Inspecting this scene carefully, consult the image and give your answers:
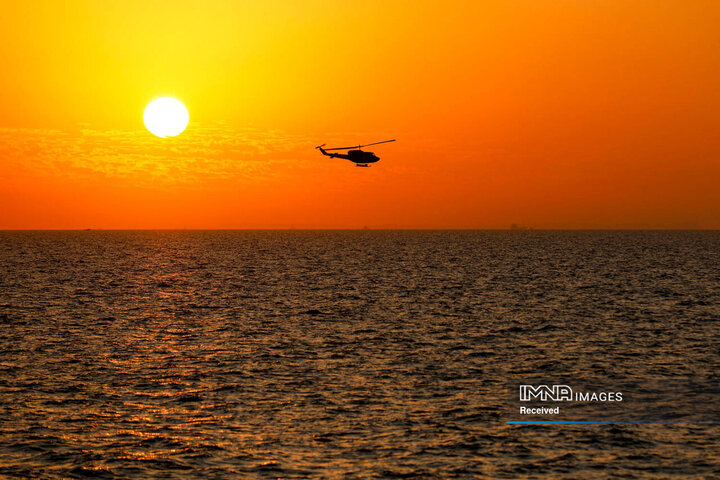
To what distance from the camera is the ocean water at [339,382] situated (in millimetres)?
26828

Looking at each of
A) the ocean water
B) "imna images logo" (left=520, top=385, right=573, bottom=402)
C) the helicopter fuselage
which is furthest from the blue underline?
the helicopter fuselage

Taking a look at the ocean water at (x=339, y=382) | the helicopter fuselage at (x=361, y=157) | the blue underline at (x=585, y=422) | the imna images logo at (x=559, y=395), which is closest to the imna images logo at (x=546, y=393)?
the imna images logo at (x=559, y=395)

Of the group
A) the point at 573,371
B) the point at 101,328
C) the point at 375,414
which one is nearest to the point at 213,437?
the point at 375,414

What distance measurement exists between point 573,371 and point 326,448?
1905cm

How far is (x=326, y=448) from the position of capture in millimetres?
28109

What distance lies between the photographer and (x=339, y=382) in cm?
3891

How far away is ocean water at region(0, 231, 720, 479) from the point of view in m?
26.8

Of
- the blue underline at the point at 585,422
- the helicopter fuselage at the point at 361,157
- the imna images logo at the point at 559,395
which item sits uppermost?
the helicopter fuselage at the point at 361,157

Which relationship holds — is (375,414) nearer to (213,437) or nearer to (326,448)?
(326,448)

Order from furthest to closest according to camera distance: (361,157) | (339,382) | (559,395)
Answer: (361,157), (339,382), (559,395)

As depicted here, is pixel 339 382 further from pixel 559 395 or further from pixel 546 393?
pixel 559 395

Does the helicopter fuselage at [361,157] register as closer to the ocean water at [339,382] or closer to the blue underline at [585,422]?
the ocean water at [339,382]

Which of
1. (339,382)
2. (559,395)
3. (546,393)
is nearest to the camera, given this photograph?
(559,395)

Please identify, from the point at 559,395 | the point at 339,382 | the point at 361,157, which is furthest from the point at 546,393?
the point at 361,157
